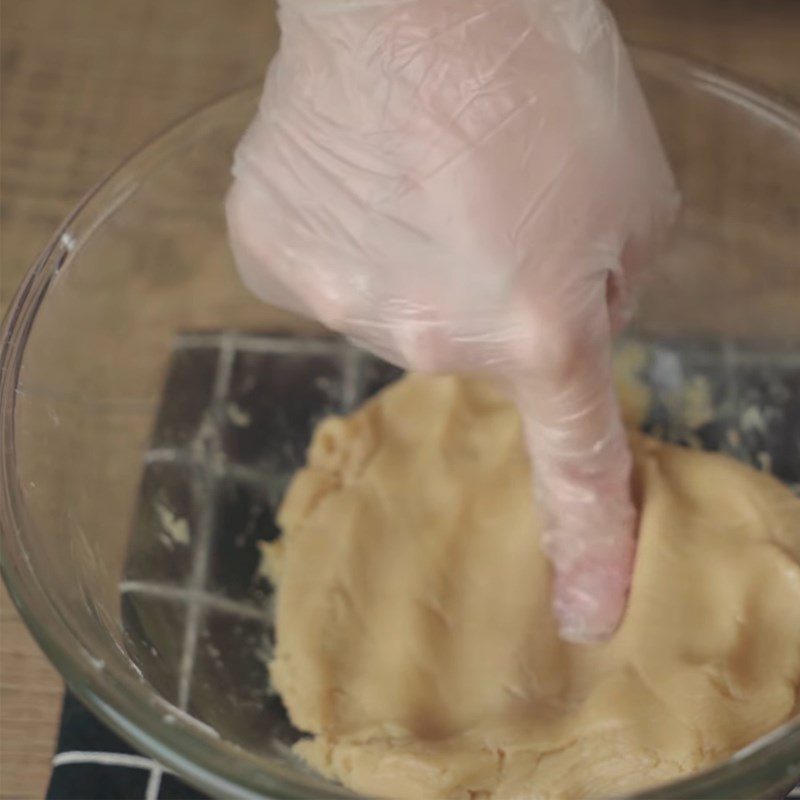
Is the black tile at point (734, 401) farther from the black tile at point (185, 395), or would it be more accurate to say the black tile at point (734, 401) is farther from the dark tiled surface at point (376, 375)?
the black tile at point (185, 395)

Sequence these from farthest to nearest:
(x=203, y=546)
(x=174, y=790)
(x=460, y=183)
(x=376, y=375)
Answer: (x=376, y=375)
(x=203, y=546)
(x=174, y=790)
(x=460, y=183)

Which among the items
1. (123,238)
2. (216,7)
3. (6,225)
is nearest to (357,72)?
(123,238)

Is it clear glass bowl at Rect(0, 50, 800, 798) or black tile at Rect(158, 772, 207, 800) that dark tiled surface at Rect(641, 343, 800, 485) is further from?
black tile at Rect(158, 772, 207, 800)

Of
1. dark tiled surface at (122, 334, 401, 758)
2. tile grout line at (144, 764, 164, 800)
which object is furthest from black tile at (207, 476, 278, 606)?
tile grout line at (144, 764, 164, 800)

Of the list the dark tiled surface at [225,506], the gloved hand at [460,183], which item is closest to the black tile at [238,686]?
the dark tiled surface at [225,506]

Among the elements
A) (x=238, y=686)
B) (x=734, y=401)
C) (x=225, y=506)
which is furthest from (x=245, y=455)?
(x=734, y=401)

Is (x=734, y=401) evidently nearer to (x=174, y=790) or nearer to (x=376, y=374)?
(x=376, y=374)

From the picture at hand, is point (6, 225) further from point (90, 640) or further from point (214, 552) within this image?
point (90, 640)
